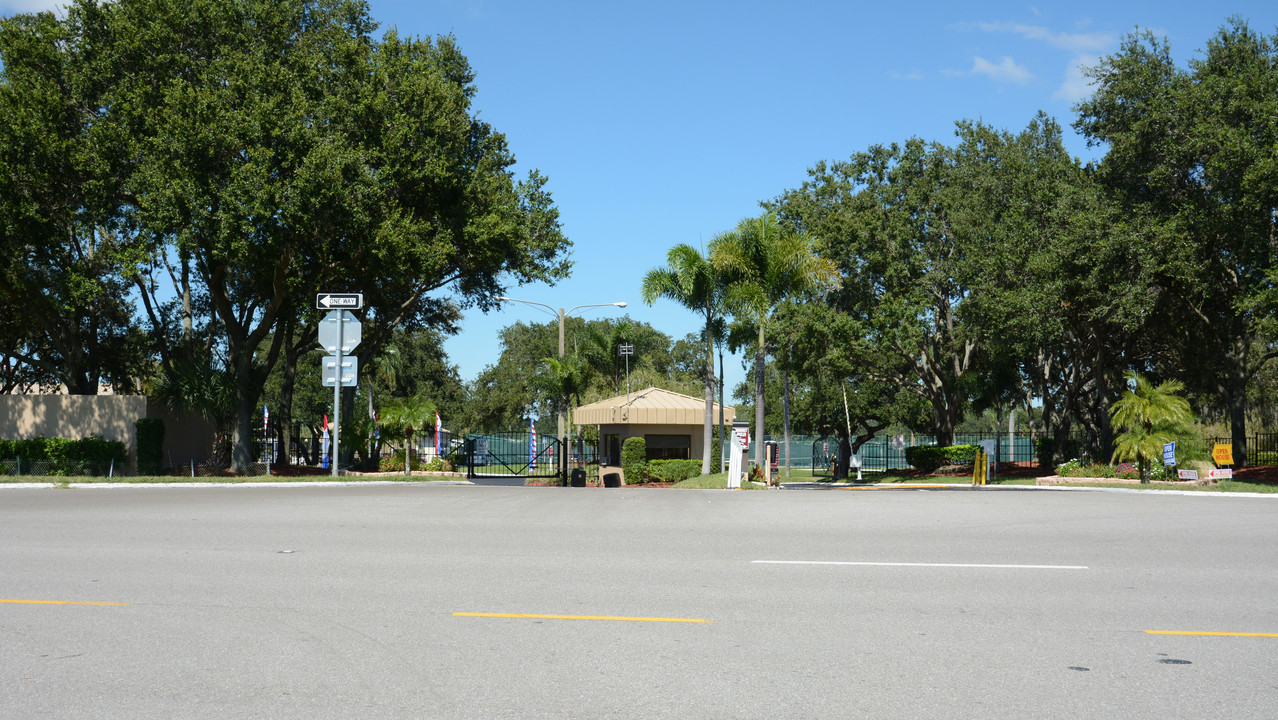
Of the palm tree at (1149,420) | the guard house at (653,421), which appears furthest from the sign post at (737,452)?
the palm tree at (1149,420)

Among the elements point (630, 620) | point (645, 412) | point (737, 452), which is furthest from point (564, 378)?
point (630, 620)

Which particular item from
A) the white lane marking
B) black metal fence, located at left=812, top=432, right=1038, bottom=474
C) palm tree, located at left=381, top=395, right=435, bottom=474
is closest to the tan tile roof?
palm tree, located at left=381, top=395, right=435, bottom=474

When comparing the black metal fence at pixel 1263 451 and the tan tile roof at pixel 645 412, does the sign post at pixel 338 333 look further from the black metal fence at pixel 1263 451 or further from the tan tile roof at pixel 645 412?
the black metal fence at pixel 1263 451

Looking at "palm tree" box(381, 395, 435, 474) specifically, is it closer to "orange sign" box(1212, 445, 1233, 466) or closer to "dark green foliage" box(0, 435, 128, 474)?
"dark green foliage" box(0, 435, 128, 474)

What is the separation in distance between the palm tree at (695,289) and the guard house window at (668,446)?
5.25 meters

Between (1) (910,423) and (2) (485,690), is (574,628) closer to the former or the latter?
(2) (485,690)

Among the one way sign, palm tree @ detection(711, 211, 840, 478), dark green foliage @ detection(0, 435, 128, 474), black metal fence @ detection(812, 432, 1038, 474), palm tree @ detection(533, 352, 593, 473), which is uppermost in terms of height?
palm tree @ detection(711, 211, 840, 478)

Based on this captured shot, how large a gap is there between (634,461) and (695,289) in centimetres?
621

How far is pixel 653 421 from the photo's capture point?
1355 inches

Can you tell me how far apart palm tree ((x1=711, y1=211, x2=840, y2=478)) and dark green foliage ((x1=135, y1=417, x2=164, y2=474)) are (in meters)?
18.5

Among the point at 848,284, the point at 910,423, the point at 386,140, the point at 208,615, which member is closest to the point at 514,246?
the point at 386,140

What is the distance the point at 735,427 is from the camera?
83.1 ft

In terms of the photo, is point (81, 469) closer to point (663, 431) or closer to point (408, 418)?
point (408, 418)

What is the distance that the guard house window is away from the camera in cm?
3619
